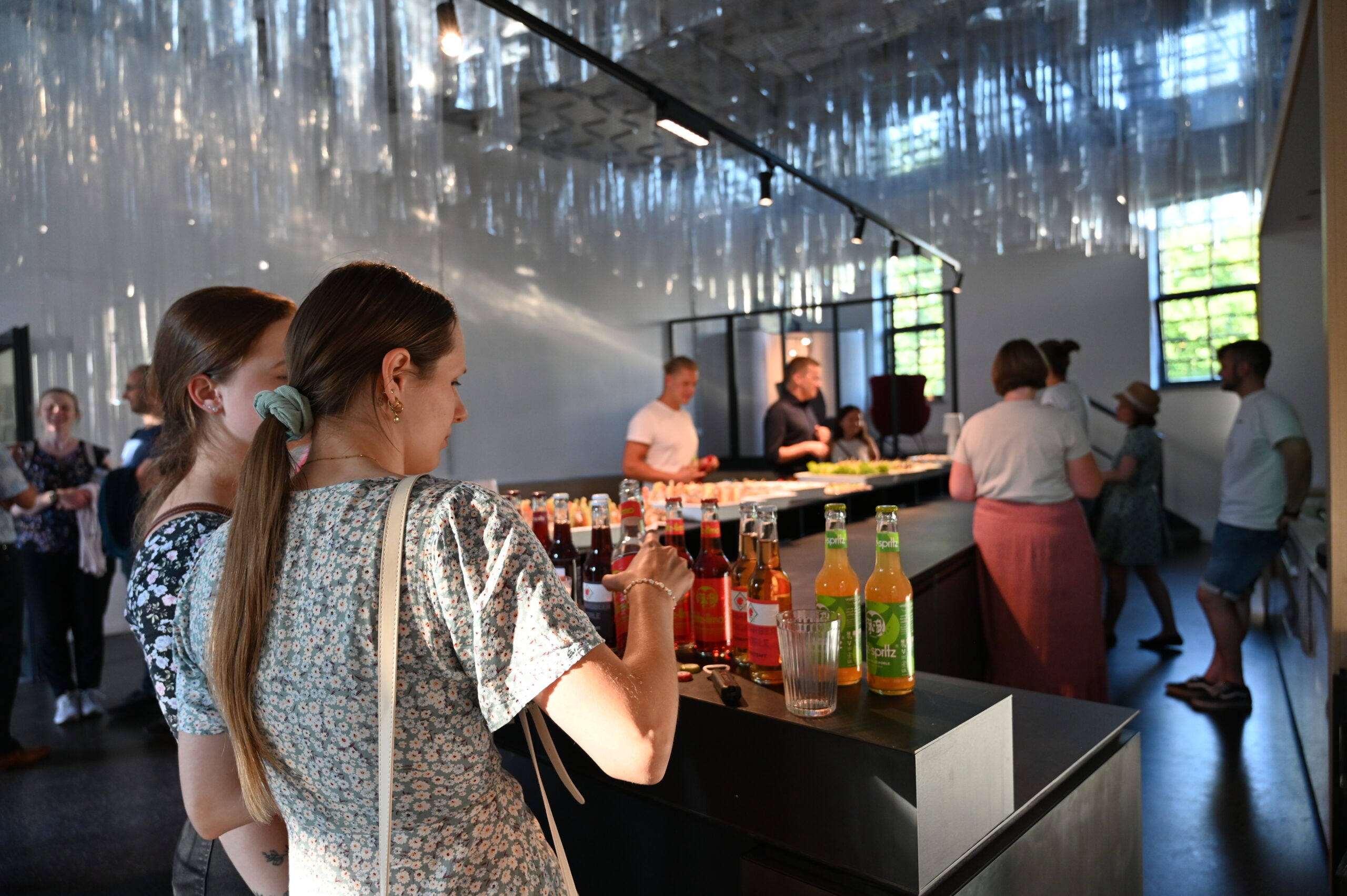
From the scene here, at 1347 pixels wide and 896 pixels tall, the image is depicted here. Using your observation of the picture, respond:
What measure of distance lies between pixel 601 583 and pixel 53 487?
3.90 meters

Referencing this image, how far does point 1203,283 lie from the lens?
8.93 metres

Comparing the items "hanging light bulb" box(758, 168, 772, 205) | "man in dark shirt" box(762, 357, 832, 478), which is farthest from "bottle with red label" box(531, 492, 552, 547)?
"man in dark shirt" box(762, 357, 832, 478)

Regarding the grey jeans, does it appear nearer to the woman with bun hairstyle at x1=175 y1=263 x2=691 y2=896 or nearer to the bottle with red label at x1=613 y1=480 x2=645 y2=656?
the woman with bun hairstyle at x1=175 y1=263 x2=691 y2=896

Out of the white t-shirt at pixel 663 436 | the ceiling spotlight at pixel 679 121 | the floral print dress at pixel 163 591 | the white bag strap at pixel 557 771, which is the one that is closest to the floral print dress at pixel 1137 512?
the white t-shirt at pixel 663 436

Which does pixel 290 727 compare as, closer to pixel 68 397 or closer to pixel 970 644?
pixel 970 644

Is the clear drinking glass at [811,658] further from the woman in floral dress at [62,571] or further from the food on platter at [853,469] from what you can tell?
the woman in floral dress at [62,571]

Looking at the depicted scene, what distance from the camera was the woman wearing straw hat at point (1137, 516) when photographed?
15.0 ft

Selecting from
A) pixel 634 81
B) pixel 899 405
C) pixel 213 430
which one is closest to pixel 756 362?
pixel 899 405

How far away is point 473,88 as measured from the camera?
331 centimetres

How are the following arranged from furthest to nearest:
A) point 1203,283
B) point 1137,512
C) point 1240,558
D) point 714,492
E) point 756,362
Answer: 1. point 756,362
2. point 1203,283
3. point 1137,512
4. point 1240,558
5. point 714,492

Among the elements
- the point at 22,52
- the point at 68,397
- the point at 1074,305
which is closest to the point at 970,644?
the point at 22,52

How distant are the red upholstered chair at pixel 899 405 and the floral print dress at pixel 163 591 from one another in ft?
21.1

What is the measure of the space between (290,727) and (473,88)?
116 inches

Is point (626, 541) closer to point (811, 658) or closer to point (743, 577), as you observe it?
point (743, 577)
